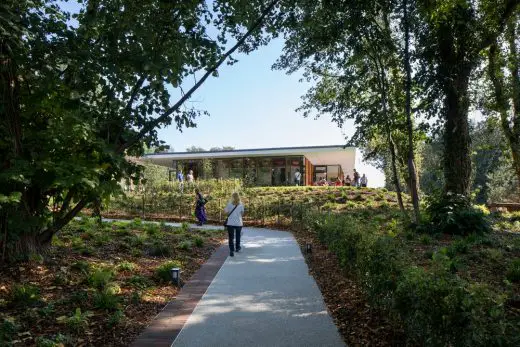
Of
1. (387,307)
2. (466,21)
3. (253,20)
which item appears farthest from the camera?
(466,21)

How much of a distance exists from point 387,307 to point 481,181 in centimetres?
5501

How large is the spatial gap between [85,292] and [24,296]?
0.76 m

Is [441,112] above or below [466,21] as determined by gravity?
below

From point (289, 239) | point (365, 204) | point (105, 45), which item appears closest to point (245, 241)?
point (289, 239)

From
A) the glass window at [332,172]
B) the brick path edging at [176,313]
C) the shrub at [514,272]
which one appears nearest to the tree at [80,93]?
the brick path edging at [176,313]

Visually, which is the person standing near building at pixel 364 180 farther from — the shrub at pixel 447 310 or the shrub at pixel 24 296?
the shrub at pixel 447 310

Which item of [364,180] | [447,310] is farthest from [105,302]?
[364,180]

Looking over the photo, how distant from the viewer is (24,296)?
5.15 m

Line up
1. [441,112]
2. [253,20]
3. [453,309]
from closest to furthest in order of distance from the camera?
[453,309] → [253,20] → [441,112]

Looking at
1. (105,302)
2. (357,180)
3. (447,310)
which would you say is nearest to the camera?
(447,310)

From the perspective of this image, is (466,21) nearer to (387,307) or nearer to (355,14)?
(355,14)

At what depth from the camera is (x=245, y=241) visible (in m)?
12.3

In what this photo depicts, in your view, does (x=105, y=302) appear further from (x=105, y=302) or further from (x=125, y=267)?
(x=125, y=267)

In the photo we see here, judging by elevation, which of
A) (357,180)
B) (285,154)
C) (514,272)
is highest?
(285,154)
